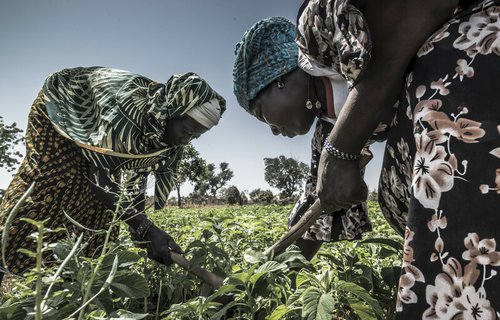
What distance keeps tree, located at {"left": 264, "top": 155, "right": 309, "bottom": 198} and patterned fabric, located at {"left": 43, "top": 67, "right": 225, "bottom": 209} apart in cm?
5475

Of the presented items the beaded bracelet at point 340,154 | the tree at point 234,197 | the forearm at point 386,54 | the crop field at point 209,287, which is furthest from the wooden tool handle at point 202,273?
the tree at point 234,197

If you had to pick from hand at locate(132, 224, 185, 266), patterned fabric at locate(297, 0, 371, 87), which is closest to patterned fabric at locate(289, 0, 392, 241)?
patterned fabric at locate(297, 0, 371, 87)

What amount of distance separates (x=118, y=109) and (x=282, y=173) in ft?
195

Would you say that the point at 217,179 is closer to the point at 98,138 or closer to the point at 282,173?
the point at 282,173

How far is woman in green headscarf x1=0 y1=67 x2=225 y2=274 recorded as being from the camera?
2.01 meters

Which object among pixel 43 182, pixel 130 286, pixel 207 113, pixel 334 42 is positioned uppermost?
pixel 207 113

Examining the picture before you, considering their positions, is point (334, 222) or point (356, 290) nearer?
point (356, 290)

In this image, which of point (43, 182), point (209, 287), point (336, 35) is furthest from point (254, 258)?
point (43, 182)

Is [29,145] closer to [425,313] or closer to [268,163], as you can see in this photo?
[425,313]

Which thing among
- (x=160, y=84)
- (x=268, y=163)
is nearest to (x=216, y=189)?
(x=268, y=163)

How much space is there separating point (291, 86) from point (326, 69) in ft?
0.80

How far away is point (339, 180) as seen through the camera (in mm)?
1152

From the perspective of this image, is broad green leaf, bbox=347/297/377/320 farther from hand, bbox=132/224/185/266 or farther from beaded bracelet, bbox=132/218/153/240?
beaded bracelet, bbox=132/218/153/240

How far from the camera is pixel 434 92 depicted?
878 millimetres
